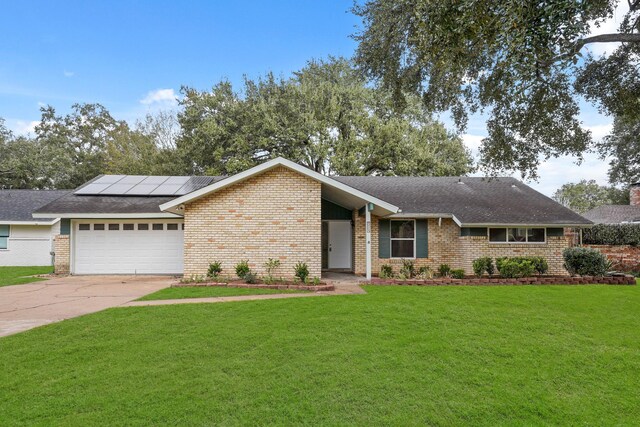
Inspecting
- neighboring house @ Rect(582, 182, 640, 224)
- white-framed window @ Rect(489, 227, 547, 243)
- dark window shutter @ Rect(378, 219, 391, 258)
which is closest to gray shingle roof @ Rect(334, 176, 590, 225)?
white-framed window @ Rect(489, 227, 547, 243)

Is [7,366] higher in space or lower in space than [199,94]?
lower

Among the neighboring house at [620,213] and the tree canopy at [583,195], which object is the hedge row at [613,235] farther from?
the tree canopy at [583,195]

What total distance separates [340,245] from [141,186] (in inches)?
363

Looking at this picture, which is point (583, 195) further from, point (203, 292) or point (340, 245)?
point (203, 292)

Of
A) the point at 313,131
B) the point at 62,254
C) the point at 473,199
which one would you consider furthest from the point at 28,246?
the point at 473,199

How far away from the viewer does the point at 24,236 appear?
60.5ft

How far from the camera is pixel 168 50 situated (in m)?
17.4

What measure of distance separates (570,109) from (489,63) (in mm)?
3521

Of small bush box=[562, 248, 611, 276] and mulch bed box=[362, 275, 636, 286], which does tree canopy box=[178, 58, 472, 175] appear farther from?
mulch bed box=[362, 275, 636, 286]

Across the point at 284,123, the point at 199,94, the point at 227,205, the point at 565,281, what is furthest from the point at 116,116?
the point at 565,281

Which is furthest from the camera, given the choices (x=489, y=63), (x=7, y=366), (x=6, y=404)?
(x=489, y=63)

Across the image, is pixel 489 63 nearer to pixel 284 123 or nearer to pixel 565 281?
pixel 565 281

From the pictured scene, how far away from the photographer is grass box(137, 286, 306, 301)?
9.08m

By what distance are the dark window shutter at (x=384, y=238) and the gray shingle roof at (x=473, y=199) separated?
0.92 metres
